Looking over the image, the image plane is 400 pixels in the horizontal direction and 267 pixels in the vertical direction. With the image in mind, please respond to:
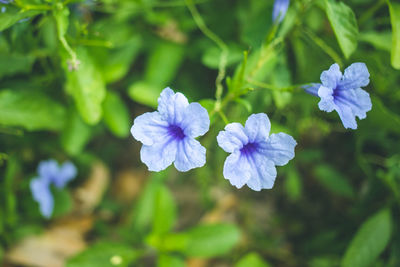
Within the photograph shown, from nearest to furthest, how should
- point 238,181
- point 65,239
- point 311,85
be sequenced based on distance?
point 238,181
point 311,85
point 65,239

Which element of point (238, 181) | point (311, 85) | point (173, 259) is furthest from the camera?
point (173, 259)

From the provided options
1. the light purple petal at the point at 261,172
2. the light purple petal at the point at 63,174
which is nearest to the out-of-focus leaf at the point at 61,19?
the light purple petal at the point at 261,172

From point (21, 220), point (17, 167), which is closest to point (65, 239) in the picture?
point (21, 220)

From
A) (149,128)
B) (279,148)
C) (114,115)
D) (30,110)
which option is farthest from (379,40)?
(30,110)

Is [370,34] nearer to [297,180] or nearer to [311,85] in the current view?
[311,85]

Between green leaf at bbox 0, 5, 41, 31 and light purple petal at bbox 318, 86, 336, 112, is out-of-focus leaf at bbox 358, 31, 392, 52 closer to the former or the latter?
light purple petal at bbox 318, 86, 336, 112

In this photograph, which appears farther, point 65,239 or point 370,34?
point 65,239

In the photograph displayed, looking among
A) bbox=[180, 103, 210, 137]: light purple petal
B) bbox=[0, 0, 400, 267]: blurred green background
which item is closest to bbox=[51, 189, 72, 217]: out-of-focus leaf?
bbox=[0, 0, 400, 267]: blurred green background

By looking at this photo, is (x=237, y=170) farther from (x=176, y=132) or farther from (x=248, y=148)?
(x=176, y=132)
